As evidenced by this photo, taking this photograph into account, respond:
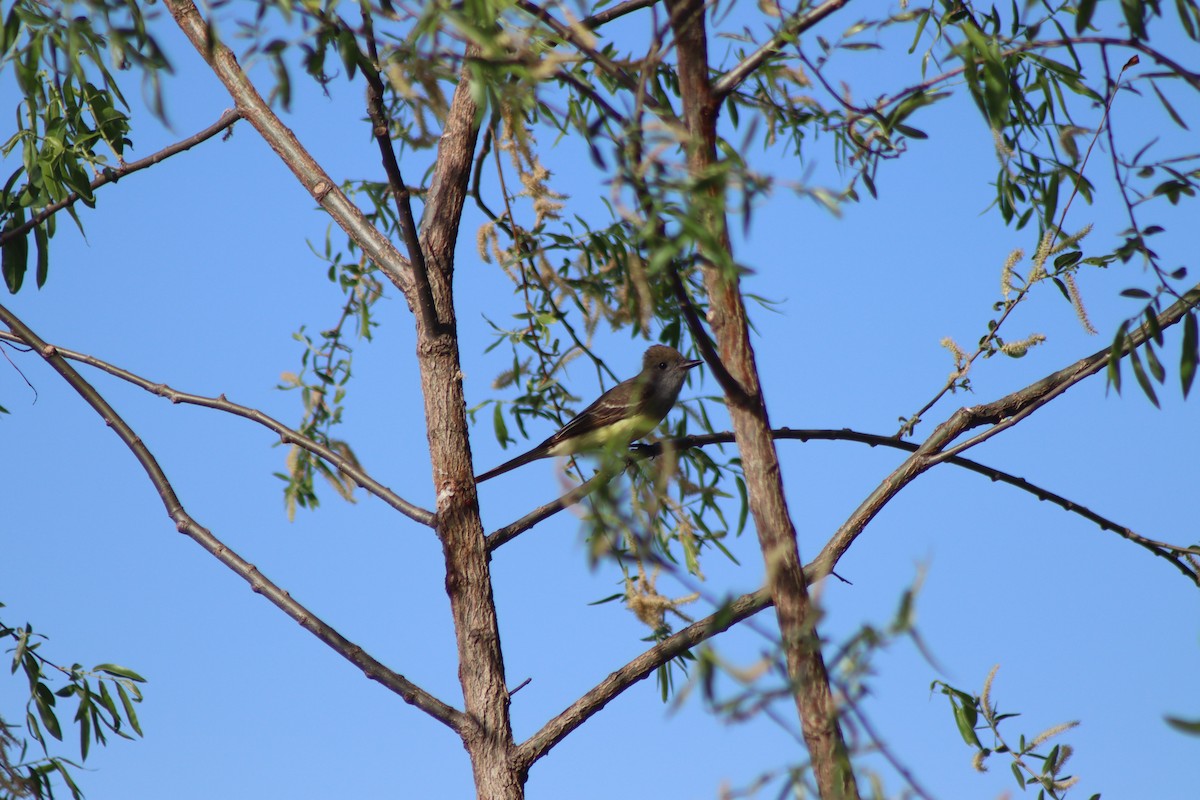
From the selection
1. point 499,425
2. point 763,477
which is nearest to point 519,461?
point 499,425

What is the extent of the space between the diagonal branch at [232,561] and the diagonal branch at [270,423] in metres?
0.06

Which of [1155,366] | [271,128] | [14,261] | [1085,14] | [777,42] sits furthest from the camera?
[271,128]

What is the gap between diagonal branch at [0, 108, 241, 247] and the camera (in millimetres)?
3703

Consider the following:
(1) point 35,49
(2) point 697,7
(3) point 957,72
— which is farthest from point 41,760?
(3) point 957,72

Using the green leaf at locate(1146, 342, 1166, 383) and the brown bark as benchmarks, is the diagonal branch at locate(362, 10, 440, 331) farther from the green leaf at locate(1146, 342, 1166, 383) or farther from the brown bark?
the green leaf at locate(1146, 342, 1166, 383)

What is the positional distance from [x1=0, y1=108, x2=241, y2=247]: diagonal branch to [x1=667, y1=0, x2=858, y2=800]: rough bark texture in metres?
2.28

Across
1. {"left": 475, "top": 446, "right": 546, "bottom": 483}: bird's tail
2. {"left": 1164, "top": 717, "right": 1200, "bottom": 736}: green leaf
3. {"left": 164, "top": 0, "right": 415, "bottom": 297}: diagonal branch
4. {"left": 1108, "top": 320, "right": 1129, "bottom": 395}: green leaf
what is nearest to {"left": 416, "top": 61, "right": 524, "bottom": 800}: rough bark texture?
{"left": 164, "top": 0, "right": 415, "bottom": 297}: diagonal branch

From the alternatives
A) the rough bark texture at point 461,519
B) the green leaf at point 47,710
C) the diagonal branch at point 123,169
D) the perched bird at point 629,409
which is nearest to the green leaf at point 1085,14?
the rough bark texture at point 461,519

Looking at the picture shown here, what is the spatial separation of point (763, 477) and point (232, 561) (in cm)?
196

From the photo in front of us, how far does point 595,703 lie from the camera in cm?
314

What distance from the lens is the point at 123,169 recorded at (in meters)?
3.90

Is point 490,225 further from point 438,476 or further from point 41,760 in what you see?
point 41,760

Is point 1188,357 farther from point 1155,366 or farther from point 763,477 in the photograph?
point 763,477

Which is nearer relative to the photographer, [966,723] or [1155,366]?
[1155,366]
